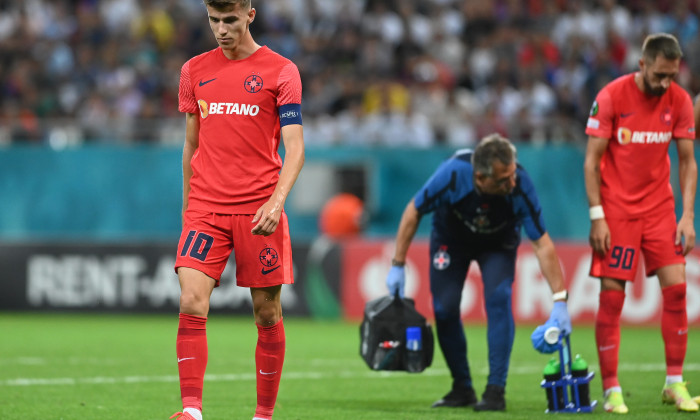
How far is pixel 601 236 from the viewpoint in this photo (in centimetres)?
761

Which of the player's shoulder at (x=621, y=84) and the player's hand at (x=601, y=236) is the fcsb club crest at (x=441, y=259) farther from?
the player's shoulder at (x=621, y=84)

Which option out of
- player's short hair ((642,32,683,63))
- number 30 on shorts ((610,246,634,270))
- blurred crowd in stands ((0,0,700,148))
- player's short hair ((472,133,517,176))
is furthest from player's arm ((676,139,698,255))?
blurred crowd in stands ((0,0,700,148))

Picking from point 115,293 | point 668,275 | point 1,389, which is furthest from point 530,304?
point 1,389

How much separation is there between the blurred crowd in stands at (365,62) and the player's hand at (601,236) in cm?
959

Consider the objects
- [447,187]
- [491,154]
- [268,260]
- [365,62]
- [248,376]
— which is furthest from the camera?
[365,62]

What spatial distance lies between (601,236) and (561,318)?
66cm

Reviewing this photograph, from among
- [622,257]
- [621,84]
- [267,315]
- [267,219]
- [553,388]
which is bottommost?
[553,388]

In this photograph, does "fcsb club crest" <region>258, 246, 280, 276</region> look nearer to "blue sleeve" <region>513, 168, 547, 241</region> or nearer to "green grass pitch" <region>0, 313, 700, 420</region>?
"green grass pitch" <region>0, 313, 700, 420</region>

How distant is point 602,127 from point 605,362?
161cm

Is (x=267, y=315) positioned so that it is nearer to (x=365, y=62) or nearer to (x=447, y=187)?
(x=447, y=187)

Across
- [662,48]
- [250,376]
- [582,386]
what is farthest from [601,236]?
[250,376]

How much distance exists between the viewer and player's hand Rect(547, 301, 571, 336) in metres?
7.38

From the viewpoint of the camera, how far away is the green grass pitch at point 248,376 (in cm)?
745

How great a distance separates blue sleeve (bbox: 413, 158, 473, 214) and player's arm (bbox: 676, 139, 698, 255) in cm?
151
